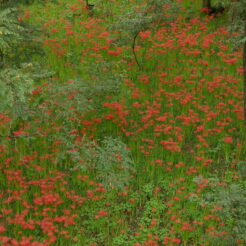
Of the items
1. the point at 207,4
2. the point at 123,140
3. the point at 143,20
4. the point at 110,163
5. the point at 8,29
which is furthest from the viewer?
the point at 207,4

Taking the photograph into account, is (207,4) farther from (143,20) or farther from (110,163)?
(110,163)

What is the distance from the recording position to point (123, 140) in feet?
26.8

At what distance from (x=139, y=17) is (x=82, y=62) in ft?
6.91

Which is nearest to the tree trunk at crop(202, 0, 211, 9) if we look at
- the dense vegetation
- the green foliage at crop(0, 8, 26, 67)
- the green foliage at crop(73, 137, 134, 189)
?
the dense vegetation

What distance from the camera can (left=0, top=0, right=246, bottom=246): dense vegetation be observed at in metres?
5.79

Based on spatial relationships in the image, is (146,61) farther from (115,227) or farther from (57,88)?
(115,227)

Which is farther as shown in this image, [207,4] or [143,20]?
[207,4]

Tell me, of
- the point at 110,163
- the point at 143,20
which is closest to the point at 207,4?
the point at 143,20

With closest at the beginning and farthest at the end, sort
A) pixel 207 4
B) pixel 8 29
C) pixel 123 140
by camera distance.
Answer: pixel 8 29
pixel 123 140
pixel 207 4

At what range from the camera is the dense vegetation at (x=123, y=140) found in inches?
228

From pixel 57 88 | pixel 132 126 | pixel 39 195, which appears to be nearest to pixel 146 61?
pixel 132 126

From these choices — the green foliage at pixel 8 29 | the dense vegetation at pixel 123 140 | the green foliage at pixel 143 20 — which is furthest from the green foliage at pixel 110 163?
the green foliage at pixel 143 20

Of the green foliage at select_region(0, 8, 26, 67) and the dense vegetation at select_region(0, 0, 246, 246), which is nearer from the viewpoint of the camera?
the green foliage at select_region(0, 8, 26, 67)

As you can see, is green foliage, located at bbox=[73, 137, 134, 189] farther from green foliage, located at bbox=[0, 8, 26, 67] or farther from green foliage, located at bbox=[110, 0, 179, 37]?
green foliage, located at bbox=[110, 0, 179, 37]
